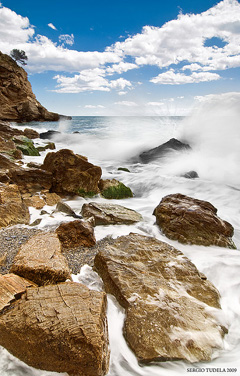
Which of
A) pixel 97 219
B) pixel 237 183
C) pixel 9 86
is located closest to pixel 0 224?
pixel 97 219

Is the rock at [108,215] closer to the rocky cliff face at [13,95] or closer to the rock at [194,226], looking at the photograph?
the rock at [194,226]

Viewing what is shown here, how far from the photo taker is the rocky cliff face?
31.3m

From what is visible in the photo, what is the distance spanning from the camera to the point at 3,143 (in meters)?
8.37

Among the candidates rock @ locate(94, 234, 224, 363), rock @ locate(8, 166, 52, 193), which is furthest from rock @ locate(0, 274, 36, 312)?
rock @ locate(8, 166, 52, 193)

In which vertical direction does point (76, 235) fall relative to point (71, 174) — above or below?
below

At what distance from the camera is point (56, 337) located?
144cm

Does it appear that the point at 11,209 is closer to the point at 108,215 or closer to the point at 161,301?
the point at 108,215

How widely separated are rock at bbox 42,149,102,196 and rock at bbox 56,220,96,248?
7.86ft

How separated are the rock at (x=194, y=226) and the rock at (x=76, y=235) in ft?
4.65

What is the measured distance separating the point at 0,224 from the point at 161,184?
522 centimetres

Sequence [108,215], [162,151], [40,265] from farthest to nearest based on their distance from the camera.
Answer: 1. [162,151]
2. [108,215]
3. [40,265]

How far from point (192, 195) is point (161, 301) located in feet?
16.2

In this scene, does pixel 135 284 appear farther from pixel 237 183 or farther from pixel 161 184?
pixel 237 183

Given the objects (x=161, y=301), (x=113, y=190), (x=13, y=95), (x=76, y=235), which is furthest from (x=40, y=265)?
(x=13, y=95)
